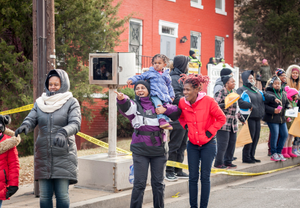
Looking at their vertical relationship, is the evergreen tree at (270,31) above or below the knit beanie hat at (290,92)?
above

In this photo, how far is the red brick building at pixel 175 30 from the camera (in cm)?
1766

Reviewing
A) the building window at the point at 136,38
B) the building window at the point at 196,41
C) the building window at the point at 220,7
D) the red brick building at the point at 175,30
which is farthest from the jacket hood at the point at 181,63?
the building window at the point at 220,7

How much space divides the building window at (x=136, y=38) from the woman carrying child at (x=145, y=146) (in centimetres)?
1299

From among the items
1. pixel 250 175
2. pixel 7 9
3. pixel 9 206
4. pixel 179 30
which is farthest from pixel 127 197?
pixel 179 30

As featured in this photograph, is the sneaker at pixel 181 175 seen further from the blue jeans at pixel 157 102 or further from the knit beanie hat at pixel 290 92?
the knit beanie hat at pixel 290 92

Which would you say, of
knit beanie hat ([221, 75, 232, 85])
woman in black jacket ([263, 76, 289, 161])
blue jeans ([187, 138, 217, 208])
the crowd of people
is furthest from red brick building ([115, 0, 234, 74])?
blue jeans ([187, 138, 217, 208])

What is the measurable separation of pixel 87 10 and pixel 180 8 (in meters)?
9.99

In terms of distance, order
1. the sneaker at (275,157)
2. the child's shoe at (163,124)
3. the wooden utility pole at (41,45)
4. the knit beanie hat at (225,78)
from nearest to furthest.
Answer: the child's shoe at (163,124) < the wooden utility pole at (41,45) < the knit beanie hat at (225,78) < the sneaker at (275,157)

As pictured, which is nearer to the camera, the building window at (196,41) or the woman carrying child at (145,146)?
the woman carrying child at (145,146)

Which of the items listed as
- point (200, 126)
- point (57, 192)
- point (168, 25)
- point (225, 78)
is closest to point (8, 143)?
point (57, 192)

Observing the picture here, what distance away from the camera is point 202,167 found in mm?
5195

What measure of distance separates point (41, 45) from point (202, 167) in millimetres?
3037

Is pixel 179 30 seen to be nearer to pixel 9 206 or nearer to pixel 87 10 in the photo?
pixel 87 10

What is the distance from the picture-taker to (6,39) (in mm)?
11102
